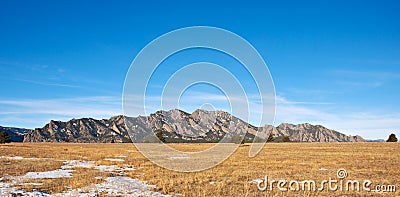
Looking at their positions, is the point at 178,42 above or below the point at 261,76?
above

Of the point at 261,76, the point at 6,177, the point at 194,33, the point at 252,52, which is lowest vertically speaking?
the point at 6,177

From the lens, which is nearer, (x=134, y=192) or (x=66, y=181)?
(x=134, y=192)

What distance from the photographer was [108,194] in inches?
618

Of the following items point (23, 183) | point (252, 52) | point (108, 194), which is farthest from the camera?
point (252, 52)

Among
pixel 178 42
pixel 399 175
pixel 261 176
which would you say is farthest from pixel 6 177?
pixel 399 175

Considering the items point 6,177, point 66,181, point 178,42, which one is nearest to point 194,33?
point 178,42

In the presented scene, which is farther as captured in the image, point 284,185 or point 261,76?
point 261,76

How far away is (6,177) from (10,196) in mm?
7195

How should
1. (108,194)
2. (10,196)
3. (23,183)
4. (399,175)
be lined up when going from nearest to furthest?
1. (10,196)
2. (108,194)
3. (23,183)
4. (399,175)

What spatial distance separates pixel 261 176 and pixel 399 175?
9991mm

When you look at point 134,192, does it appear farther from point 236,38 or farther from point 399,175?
point 399,175

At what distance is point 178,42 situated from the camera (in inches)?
837

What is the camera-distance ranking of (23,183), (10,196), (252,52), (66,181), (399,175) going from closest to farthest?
(10,196), (23,183), (66,181), (252,52), (399,175)

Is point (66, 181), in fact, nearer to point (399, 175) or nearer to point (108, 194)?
point (108, 194)
